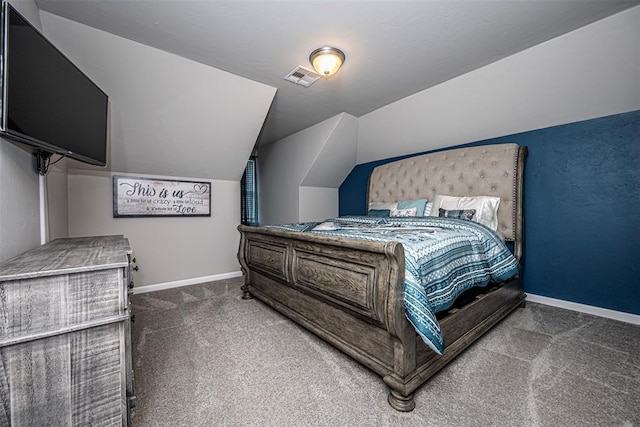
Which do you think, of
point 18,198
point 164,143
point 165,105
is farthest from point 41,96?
point 164,143

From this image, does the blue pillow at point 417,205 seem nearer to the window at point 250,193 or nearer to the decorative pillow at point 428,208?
the decorative pillow at point 428,208

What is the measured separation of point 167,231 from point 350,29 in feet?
10.5

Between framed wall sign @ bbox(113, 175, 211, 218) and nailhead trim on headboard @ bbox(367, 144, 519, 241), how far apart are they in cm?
266

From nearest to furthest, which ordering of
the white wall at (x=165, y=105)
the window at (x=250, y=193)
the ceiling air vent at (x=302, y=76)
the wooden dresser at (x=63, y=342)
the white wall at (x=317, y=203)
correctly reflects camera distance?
the wooden dresser at (x=63, y=342)
the white wall at (x=165, y=105)
the ceiling air vent at (x=302, y=76)
the white wall at (x=317, y=203)
the window at (x=250, y=193)

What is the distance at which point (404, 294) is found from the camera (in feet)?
4.33

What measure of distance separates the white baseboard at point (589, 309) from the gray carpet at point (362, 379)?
4.2 inches

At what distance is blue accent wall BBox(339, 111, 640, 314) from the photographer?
2215 mm

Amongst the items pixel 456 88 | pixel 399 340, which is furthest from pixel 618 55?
pixel 399 340

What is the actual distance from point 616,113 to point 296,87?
3009 mm

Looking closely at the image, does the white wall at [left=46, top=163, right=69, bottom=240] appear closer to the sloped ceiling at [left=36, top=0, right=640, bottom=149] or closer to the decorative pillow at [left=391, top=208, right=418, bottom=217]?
the sloped ceiling at [left=36, top=0, right=640, bottom=149]

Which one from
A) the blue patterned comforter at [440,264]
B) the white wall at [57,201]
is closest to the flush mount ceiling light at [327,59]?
→ the blue patterned comforter at [440,264]

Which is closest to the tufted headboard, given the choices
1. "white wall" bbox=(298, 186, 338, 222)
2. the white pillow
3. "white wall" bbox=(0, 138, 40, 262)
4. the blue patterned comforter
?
the white pillow

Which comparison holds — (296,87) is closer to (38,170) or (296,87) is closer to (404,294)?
(38,170)

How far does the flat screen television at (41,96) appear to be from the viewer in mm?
1089
